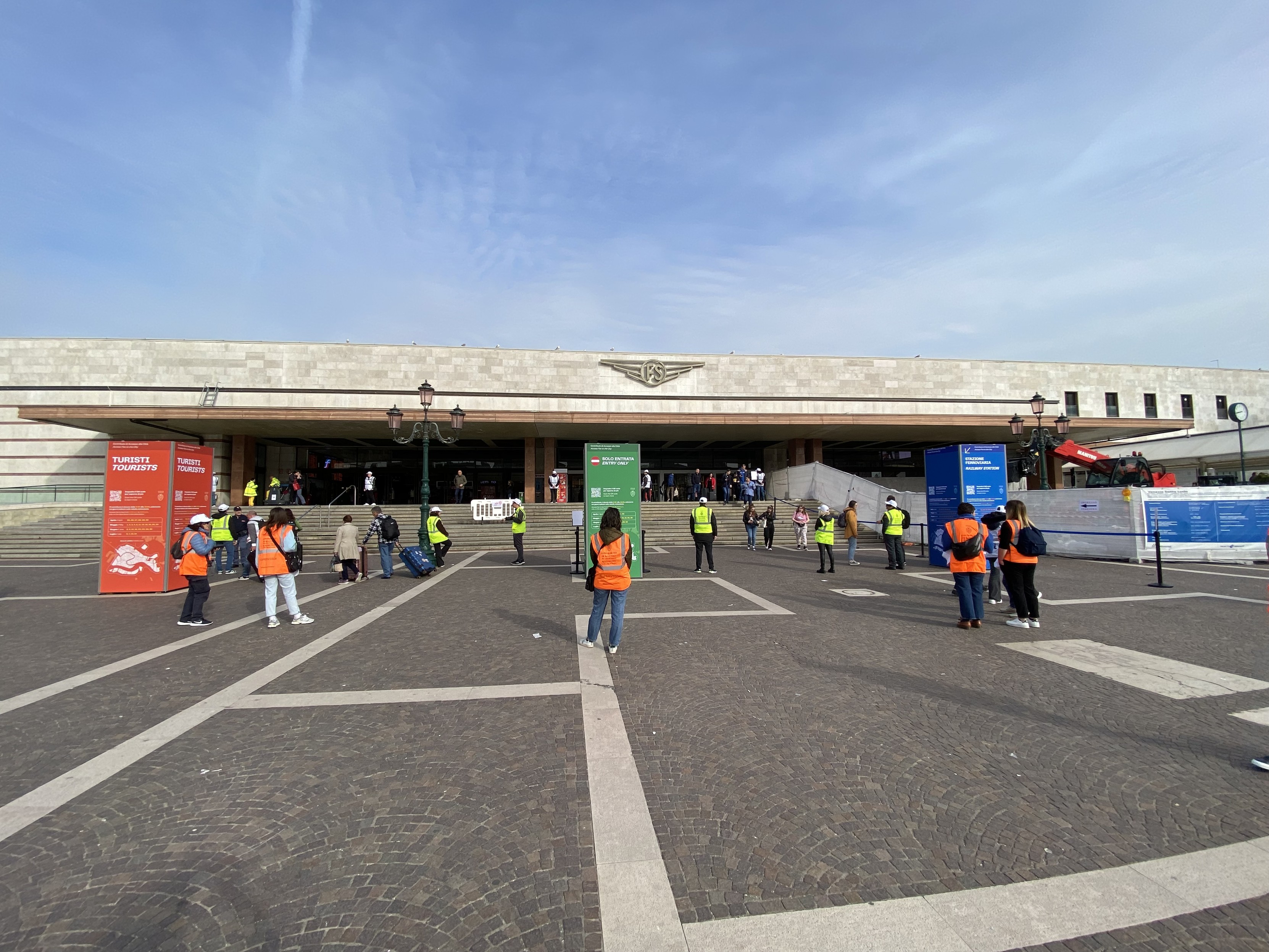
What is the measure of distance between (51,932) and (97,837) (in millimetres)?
810

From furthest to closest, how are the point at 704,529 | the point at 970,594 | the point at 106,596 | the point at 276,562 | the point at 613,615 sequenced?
1. the point at 704,529
2. the point at 106,596
3. the point at 276,562
4. the point at 970,594
5. the point at 613,615

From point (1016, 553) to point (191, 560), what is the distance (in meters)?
10.9

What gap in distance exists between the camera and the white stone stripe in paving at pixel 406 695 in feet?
15.4

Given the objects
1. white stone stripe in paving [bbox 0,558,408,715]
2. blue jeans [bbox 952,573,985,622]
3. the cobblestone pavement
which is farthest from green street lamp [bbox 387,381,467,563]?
blue jeans [bbox 952,573,985,622]

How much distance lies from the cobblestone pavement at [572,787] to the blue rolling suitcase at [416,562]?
568cm

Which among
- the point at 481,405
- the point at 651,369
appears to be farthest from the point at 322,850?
the point at 651,369

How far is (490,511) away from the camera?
23.1 metres

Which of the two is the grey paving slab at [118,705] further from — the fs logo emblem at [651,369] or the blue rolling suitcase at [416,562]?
the fs logo emblem at [651,369]

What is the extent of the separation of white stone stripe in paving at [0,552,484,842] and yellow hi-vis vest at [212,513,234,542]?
956cm

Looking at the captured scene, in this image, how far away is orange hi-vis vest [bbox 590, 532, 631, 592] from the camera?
20.0 feet

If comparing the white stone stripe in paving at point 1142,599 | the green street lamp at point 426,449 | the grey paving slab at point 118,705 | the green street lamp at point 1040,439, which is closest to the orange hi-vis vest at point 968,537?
the white stone stripe in paving at point 1142,599

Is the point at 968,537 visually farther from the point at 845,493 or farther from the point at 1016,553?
the point at 845,493

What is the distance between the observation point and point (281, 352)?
2888 centimetres

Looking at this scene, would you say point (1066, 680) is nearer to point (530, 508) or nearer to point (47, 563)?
point (530, 508)
